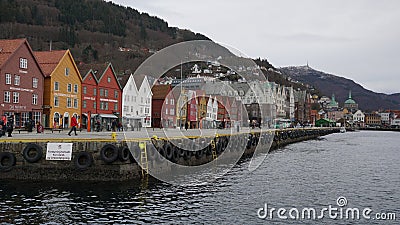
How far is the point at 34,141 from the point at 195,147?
556 inches

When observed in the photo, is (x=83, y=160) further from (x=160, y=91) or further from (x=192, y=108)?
(x=192, y=108)

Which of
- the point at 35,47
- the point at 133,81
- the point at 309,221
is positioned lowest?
the point at 309,221

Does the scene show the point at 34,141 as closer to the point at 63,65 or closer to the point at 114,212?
the point at 114,212

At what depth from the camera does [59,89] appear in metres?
61.6

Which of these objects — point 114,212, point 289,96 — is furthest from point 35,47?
point 114,212

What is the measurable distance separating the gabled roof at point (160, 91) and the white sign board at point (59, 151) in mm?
62664

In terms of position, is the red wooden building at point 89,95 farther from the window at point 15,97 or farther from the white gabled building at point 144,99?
the window at point 15,97

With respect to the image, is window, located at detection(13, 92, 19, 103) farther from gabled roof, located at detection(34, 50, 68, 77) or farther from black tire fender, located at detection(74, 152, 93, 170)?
black tire fender, located at detection(74, 152, 93, 170)

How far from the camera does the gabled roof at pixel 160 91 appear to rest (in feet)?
293

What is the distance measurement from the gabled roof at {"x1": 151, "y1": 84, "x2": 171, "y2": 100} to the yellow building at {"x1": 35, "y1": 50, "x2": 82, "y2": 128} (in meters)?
25.4

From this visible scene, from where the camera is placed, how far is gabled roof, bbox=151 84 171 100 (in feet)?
293

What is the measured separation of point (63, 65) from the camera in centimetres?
6250

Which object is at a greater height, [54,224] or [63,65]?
[63,65]

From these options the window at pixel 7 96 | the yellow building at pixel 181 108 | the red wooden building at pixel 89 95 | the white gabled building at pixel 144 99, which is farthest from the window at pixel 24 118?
the yellow building at pixel 181 108
